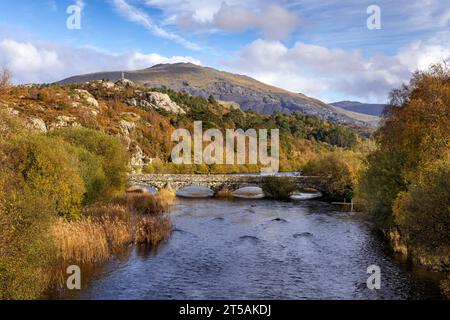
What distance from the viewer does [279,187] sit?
3615 inches

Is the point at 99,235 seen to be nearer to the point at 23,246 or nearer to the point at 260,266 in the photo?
the point at 260,266

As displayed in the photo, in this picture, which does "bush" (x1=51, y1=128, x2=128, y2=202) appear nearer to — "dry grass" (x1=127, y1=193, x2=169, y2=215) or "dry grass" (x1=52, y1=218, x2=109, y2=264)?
"dry grass" (x1=127, y1=193, x2=169, y2=215)

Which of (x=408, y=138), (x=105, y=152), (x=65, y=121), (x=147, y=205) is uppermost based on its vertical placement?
(x=65, y=121)

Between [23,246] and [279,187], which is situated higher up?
[23,246]

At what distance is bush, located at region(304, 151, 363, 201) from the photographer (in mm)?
85375

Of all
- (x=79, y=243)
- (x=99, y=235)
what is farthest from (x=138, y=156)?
(x=79, y=243)

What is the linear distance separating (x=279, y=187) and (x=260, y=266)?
184 ft

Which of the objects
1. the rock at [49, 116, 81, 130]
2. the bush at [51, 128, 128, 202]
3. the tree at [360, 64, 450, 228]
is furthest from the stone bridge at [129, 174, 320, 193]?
the tree at [360, 64, 450, 228]

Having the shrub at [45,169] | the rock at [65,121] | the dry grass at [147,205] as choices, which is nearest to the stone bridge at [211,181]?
the dry grass at [147,205]

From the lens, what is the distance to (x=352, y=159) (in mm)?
91250

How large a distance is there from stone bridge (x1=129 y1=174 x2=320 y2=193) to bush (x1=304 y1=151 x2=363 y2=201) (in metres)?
2.37

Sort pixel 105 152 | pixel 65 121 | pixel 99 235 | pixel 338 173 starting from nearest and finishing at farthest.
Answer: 1. pixel 99 235
2. pixel 105 152
3. pixel 338 173
4. pixel 65 121
